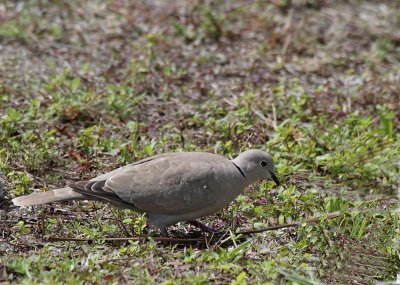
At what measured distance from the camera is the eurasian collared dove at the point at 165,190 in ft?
16.2

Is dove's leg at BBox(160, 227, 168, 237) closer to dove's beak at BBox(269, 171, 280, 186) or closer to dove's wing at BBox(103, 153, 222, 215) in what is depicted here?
dove's wing at BBox(103, 153, 222, 215)

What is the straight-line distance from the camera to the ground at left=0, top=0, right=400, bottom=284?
4730mm

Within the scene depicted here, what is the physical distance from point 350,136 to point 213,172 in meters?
2.05

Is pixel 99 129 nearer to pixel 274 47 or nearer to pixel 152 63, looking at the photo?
pixel 152 63

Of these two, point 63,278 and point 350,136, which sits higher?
point 63,278

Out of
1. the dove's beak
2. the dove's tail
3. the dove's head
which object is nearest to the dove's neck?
the dove's head

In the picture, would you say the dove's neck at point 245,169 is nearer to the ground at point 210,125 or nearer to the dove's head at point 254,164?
the dove's head at point 254,164

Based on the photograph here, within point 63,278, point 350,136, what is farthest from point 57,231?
point 350,136

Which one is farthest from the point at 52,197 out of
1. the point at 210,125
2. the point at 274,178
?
the point at 210,125

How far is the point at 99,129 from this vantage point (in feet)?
20.9

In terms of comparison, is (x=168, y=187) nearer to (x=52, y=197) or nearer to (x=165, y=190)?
(x=165, y=190)

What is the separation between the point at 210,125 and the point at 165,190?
1.81 metres

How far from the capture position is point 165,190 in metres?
4.96

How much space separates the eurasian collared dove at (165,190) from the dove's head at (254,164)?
132mm
